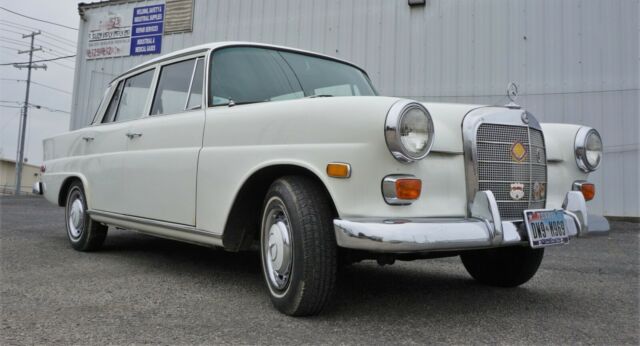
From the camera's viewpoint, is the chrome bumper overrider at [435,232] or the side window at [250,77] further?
the side window at [250,77]

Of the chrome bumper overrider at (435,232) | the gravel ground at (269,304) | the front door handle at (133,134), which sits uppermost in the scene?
the front door handle at (133,134)

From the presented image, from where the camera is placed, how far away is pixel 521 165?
8.98ft

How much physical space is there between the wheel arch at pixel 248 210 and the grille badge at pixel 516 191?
4.05 feet

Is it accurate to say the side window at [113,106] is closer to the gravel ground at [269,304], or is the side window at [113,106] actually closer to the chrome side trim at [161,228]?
the chrome side trim at [161,228]

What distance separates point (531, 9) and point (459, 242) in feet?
25.9

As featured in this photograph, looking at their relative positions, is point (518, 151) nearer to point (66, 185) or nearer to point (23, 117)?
point (66, 185)

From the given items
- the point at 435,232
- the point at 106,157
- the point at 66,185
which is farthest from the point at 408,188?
the point at 66,185

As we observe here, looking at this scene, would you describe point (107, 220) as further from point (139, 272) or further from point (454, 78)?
point (454, 78)

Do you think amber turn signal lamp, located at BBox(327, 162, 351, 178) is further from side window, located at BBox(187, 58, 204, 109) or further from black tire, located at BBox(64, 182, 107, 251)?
black tire, located at BBox(64, 182, 107, 251)

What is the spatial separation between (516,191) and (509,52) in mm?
6952

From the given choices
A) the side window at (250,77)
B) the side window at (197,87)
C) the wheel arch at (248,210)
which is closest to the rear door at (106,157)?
the side window at (197,87)

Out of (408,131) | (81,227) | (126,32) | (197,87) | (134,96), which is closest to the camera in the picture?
(408,131)

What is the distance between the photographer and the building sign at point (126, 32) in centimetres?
1234

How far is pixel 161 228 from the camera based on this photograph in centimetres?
354
